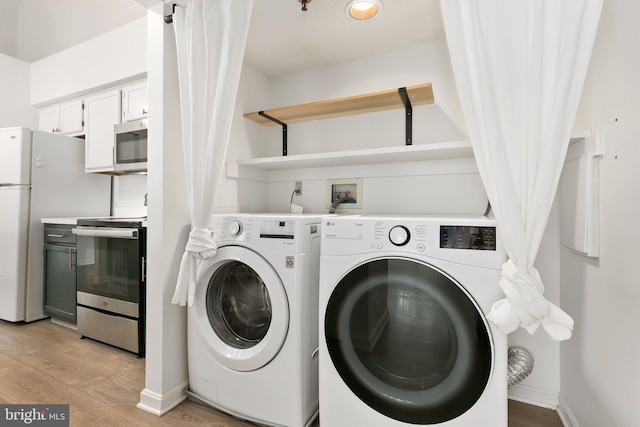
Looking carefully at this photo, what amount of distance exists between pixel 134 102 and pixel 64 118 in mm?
1113

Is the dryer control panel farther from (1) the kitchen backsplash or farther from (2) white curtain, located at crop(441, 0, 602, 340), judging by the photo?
(1) the kitchen backsplash

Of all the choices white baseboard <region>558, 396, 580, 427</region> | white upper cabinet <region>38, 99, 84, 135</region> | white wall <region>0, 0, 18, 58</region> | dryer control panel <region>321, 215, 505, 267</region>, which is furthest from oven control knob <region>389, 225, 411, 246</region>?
white wall <region>0, 0, 18, 58</region>

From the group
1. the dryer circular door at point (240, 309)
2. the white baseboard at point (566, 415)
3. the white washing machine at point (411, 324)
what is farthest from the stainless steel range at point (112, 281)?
the white baseboard at point (566, 415)

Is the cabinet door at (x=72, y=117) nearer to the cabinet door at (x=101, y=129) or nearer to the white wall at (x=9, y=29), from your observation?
the cabinet door at (x=101, y=129)

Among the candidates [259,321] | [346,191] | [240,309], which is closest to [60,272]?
[240,309]

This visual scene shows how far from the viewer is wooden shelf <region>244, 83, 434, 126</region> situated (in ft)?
5.62

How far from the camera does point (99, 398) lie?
1.56m

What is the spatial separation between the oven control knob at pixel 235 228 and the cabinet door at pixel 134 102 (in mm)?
1684

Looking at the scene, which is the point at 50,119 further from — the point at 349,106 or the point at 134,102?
the point at 349,106

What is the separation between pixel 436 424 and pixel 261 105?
2.17 meters

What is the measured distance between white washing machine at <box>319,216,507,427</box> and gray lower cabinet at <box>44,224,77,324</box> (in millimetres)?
2354

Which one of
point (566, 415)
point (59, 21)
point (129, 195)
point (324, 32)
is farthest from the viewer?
point (59, 21)

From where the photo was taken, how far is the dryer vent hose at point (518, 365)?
1.37m

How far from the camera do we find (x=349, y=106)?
75.9 inches
